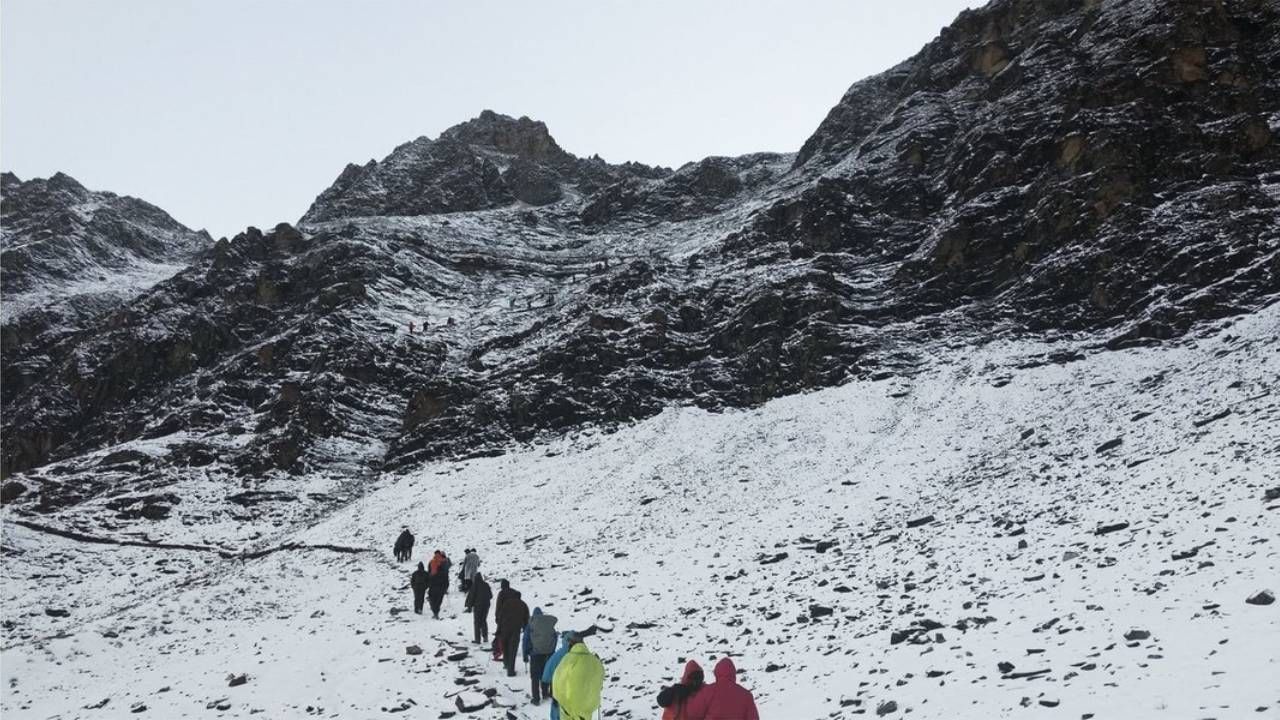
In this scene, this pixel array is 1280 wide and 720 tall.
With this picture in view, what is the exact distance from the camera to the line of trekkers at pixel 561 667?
28.1ft

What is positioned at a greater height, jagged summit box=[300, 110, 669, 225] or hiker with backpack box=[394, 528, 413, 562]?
jagged summit box=[300, 110, 669, 225]

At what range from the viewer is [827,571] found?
66.4 ft

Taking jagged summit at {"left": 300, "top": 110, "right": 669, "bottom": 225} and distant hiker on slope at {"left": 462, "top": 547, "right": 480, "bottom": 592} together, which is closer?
distant hiker on slope at {"left": 462, "top": 547, "right": 480, "bottom": 592}

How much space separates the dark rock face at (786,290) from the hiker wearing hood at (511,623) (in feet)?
97.6

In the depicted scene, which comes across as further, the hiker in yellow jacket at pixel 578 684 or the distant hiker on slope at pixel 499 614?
the distant hiker on slope at pixel 499 614

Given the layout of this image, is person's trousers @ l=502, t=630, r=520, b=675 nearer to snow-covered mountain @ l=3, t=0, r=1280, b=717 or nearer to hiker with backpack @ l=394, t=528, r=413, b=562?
snow-covered mountain @ l=3, t=0, r=1280, b=717

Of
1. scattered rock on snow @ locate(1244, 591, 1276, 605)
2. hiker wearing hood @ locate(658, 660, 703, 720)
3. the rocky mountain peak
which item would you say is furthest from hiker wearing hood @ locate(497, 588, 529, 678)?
the rocky mountain peak

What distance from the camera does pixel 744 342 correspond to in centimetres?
5050

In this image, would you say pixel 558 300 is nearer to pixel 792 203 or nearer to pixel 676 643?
pixel 792 203

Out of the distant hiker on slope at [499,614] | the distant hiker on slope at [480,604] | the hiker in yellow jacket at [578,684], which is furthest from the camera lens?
the distant hiker on slope at [480,604]

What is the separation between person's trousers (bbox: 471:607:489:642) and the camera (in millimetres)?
18359

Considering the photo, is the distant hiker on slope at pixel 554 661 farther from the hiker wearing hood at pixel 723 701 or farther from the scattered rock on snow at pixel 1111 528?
the scattered rock on snow at pixel 1111 528

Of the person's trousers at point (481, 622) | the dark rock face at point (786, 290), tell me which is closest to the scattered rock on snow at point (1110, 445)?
the dark rock face at point (786, 290)

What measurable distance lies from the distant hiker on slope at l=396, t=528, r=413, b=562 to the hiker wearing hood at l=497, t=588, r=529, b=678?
13.4 metres
